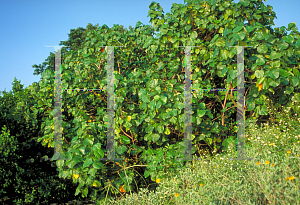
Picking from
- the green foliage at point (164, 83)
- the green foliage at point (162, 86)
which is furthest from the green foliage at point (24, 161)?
the green foliage at point (164, 83)

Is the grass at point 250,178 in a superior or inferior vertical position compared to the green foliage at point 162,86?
inferior

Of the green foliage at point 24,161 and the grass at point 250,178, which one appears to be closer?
the grass at point 250,178

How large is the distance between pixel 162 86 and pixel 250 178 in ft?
5.60

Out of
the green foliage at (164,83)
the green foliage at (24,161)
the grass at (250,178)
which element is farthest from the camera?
the green foliage at (24,161)

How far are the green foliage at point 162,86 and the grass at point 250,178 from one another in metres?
0.38

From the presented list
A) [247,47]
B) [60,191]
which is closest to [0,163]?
[60,191]

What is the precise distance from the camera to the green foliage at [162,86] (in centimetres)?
305

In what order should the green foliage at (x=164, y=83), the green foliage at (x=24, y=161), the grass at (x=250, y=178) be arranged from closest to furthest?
the grass at (x=250, y=178) < the green foliage at (x=164, y=83) < the green foliage at (x=24, y=161)

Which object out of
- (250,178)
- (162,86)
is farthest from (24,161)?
(250,178)

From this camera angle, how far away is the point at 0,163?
358 cm

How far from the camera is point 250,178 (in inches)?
82.6

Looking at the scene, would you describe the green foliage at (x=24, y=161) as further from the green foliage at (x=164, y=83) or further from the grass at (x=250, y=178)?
the grass at (x=250, y=178)

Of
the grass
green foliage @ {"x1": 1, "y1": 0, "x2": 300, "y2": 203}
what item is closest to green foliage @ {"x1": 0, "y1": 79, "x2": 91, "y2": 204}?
green foliage @ {"x1": 1, "y1": 0, "x2": 300, "y2": 203}

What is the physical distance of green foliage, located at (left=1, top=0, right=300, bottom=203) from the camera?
3.05m
